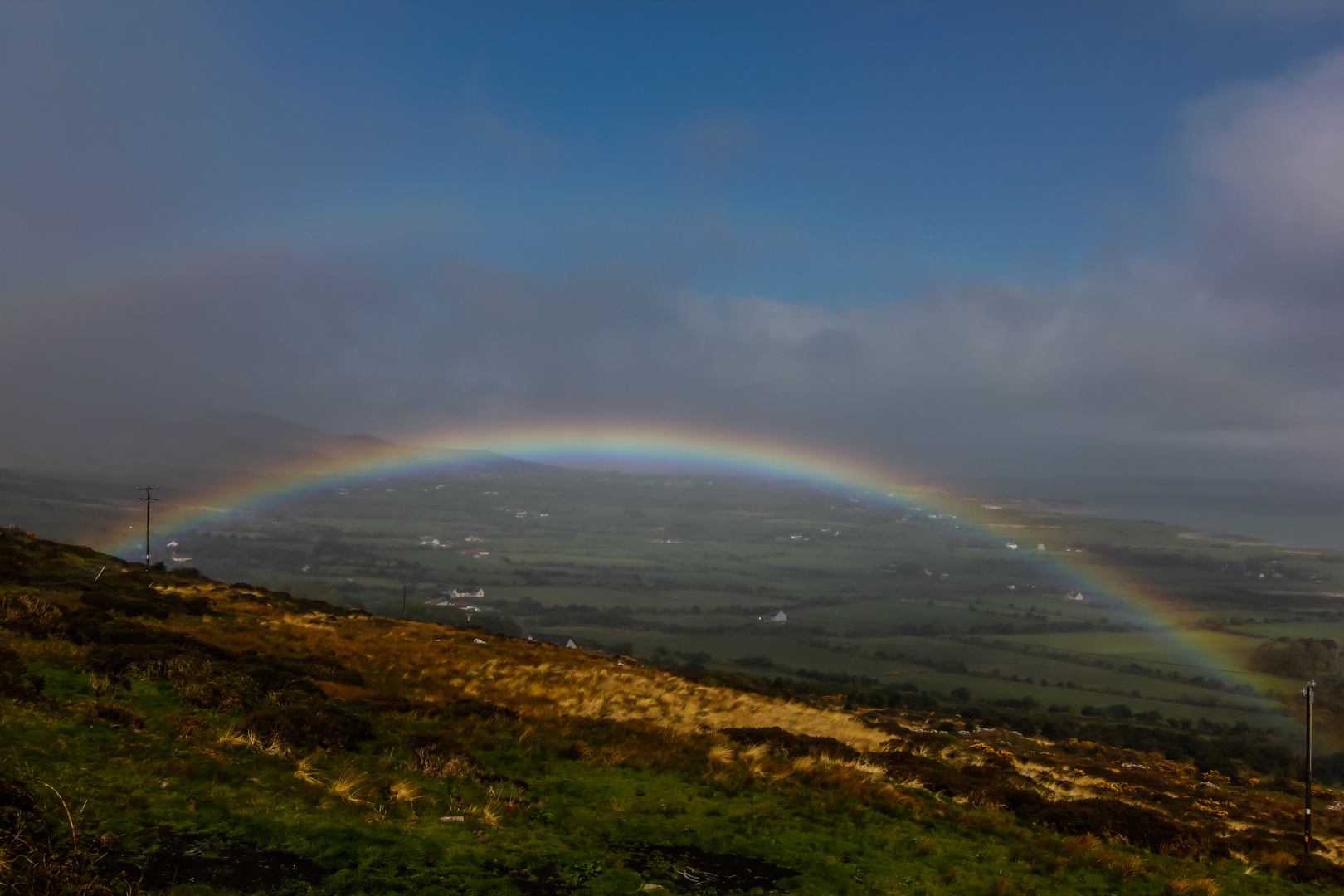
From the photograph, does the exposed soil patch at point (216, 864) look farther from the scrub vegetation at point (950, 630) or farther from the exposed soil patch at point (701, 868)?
the scrub vegetation at point (950, 630)

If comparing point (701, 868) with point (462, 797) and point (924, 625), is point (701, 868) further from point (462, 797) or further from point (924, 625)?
point (924, 625)

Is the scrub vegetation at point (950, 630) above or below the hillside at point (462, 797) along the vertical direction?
below

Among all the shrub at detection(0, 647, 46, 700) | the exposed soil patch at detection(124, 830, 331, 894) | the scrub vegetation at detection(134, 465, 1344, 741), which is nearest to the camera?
the exposed soil patch at detection(124, 830, 331, 894)

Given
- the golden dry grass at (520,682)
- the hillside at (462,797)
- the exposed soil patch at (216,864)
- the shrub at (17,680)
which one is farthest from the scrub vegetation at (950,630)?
the exposed soil patch at (216,864)

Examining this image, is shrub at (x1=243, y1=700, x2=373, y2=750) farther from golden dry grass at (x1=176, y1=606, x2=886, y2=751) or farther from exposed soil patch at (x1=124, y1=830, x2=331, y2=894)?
exposed soil patch at (x1=124, y1=830, x2=331, y2=894)

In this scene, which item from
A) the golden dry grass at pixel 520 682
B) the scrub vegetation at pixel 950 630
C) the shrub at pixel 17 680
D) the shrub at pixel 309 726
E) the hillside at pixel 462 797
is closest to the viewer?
the hillside at pixel 462 797

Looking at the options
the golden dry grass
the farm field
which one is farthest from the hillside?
the farm field

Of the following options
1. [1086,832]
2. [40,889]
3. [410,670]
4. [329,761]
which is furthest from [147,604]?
[1086,832]

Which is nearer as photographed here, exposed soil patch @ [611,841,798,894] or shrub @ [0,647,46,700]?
exposed soil patch @ [611,841,798,894]
